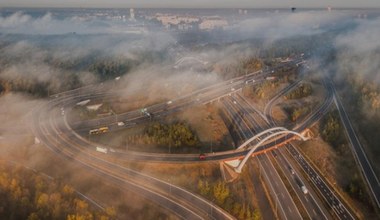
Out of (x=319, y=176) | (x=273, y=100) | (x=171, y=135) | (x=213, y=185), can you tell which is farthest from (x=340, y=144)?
(x=171, y=135)

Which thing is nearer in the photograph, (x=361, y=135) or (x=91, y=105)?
(x=361, y=135)

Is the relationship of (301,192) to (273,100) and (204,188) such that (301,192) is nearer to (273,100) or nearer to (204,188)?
(204,188)

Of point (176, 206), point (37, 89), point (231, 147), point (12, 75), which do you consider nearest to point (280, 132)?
point (231, 147)

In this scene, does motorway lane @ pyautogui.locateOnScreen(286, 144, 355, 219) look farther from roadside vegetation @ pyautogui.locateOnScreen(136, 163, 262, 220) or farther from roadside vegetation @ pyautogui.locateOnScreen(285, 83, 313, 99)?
roadside vegetation @ pyautogui.locateOnScreen(285, 83, 313, 99)

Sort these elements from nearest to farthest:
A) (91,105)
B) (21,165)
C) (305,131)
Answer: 1. (21,165)
2. (305,131)
3. (91,105)

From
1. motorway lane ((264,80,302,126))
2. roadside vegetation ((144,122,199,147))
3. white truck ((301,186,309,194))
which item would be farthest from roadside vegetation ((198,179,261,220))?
motorway lane ((264,80,302,126))

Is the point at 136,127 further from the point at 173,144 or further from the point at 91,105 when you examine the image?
the point at 91,105
